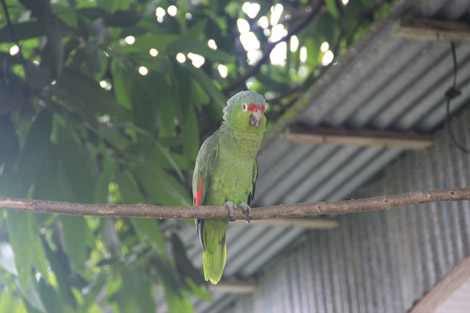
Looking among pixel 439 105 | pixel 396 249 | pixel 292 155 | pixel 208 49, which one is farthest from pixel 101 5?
pixel 396 249

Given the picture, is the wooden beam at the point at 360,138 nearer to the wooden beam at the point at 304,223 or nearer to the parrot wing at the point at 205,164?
the parrot wing at the point at 205,164

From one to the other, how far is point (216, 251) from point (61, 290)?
0.87 meters

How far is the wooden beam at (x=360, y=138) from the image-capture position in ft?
12.8

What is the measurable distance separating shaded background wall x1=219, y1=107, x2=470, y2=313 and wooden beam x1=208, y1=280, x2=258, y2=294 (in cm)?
25

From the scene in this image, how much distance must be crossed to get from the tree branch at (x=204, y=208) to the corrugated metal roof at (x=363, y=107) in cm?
123

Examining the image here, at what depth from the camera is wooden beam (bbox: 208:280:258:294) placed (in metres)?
5.38

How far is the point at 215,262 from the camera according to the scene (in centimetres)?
361

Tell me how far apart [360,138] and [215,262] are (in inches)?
45.5

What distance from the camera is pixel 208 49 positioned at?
341 centimetres

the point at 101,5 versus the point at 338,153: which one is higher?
the point at 101,5

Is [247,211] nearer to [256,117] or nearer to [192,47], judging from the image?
[256,117]

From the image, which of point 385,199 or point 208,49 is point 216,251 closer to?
point 208,49

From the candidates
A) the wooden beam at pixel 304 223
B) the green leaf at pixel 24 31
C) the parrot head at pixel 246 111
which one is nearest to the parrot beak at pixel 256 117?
the parrot head at pixel 246 111

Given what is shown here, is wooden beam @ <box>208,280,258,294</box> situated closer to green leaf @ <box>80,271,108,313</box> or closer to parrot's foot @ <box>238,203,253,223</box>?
green leaf @ <box>80,271,108,313</box>
